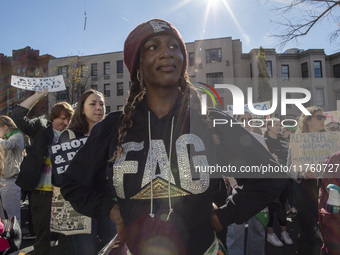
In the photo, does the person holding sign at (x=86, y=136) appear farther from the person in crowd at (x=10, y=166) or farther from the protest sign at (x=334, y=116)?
the protest sign at (x=334, y=116)

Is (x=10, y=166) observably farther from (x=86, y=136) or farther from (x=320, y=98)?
(x=320, y=98)

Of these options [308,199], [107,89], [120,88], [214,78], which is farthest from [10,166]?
[107,89]

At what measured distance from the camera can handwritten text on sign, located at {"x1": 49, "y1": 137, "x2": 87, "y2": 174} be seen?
3.30 m

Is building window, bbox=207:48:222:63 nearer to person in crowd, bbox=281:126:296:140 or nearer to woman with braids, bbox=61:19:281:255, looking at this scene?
person in crowd, bbox=281:126:296:140

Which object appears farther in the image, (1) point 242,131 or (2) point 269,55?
(2) point 269,55

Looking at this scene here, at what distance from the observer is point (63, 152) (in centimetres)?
334

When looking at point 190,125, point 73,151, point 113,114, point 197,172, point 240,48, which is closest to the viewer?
point 197,172

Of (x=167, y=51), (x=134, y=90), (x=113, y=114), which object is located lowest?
(x=113, y=114)

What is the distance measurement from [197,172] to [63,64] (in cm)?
3631

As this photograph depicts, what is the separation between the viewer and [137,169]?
1.58m

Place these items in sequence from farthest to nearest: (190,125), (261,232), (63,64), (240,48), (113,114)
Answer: (63,64) < (240,48) < (261,232) < (113,114) < (190,125)

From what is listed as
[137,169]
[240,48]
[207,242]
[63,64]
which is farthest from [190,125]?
[63,64]

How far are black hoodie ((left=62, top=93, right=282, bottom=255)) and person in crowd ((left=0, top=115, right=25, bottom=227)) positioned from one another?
134 inches

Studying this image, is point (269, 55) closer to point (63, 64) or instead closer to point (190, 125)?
point (63, 64)
